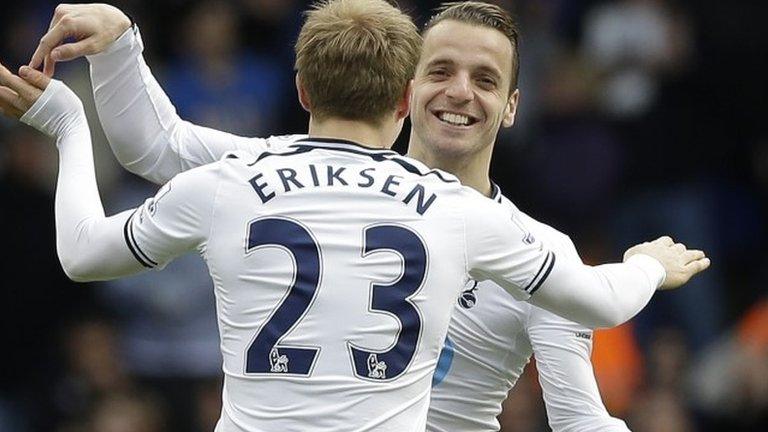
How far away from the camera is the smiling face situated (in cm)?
507

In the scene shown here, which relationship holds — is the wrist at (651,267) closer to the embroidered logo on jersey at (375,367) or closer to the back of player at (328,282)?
the back of player at (328,282)

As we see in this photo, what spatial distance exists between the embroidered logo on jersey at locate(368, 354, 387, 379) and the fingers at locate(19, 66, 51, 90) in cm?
117

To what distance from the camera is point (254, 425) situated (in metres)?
4.02

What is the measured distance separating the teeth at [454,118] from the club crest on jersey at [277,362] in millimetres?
1320

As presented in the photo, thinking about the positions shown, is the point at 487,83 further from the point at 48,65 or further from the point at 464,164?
→ the point at 48,65

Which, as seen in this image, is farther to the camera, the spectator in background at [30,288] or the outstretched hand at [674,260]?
the spectator in background at [30,288]

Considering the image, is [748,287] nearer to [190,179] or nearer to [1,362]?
[1,362]

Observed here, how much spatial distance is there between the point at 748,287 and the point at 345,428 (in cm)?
733

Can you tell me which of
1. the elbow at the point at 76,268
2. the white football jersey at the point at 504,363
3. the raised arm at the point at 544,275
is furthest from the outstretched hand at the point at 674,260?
the elbow at the point at 76,268

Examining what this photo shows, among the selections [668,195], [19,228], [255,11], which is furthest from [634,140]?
[19,228]

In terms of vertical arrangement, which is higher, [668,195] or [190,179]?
[190,179]

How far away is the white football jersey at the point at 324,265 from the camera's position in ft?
13.1

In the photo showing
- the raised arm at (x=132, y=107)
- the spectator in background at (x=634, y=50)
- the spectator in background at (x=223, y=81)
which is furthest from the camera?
the spectator in background at (x=634, y=50)

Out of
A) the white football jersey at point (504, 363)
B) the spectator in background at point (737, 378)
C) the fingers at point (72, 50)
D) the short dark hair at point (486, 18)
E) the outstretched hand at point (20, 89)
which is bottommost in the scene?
the spectator in background at point (737, 378)
